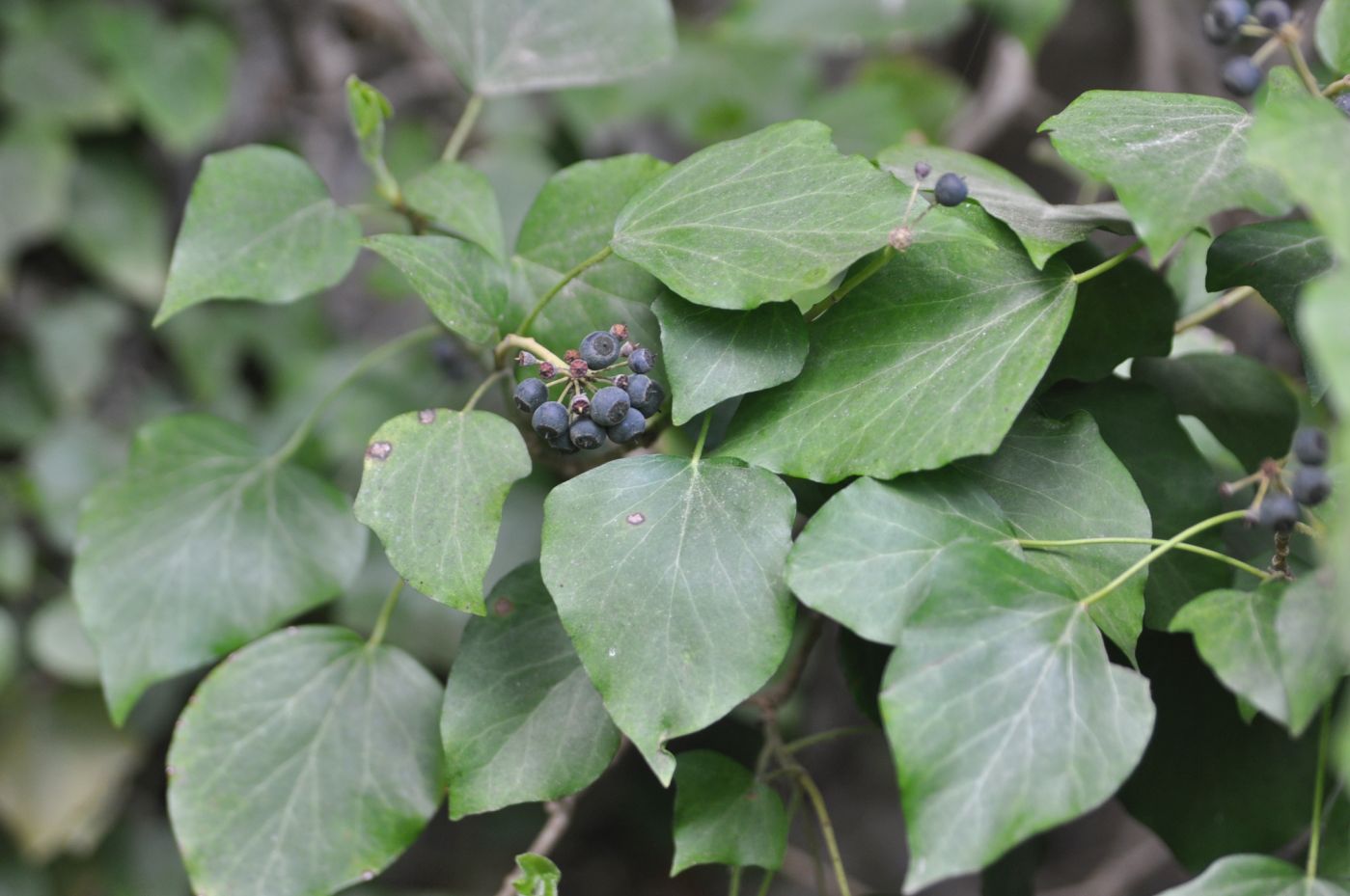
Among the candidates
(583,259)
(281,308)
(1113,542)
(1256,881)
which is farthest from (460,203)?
(281,308)

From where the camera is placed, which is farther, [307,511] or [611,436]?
[307,511]

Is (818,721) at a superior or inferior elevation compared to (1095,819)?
superior

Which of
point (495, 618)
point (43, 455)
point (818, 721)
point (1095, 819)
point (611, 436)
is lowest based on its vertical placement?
point (1095, 819)

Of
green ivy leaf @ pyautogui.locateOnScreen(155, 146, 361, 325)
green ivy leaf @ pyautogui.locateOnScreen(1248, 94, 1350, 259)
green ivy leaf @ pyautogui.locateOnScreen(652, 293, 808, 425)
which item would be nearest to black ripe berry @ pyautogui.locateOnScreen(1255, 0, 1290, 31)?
green ivy leaf @ pyautogui.locateOnScreen(1248, 94, 1350, 259)

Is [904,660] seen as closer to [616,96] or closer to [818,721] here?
[818,721]

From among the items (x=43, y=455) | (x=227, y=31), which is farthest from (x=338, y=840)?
(x=227, y=31)

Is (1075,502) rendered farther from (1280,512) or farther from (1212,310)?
(1212,310)

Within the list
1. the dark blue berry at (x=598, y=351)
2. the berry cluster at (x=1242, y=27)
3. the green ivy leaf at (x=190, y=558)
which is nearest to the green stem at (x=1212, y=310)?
the berry cluster at (x=1242, y=27)

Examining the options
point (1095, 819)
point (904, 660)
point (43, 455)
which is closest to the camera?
point (904, 660)

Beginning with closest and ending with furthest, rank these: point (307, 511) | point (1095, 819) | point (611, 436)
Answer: point (611, 436) < point (307, 511) < point (1095, 819)
